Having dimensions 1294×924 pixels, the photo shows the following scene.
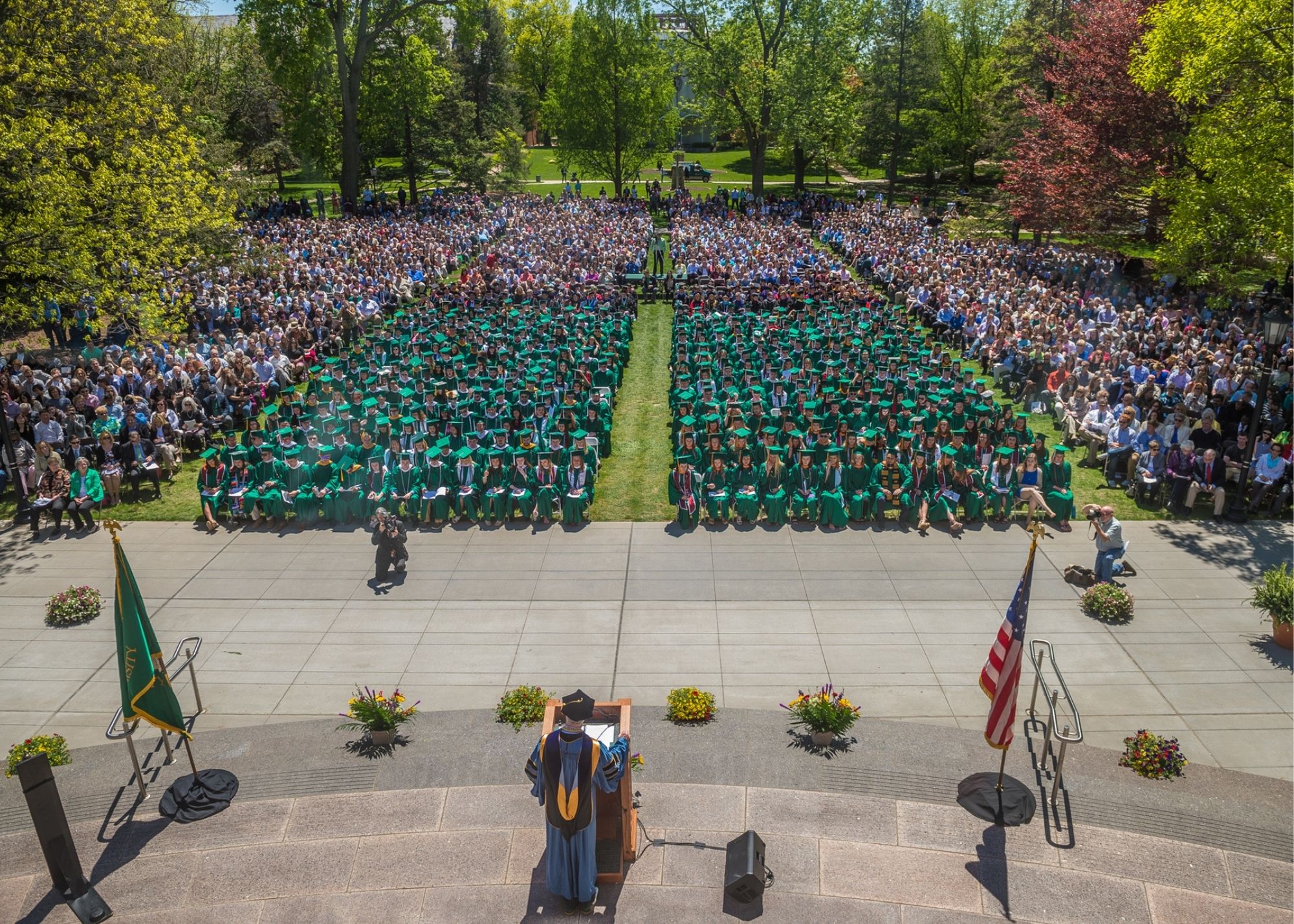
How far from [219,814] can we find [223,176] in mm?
26174

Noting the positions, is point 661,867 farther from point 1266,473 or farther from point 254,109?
point 254,109

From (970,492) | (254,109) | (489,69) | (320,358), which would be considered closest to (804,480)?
(970,492)

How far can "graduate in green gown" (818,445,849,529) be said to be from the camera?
14938mm

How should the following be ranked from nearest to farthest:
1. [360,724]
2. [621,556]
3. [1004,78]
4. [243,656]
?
[360,724]
[243,656]
[621,556]
[1004,78]

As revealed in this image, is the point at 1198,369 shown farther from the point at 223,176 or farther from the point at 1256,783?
the point at 223,176

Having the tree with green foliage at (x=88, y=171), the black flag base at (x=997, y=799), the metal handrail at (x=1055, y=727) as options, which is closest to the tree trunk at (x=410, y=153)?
the tree with green foliage at (x=88, y=171)

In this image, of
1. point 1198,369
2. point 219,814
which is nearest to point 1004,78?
point 1198,369

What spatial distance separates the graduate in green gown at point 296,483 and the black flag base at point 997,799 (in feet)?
38.3

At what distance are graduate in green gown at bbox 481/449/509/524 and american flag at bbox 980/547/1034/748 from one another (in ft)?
30.4

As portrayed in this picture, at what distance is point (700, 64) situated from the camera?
51406mm

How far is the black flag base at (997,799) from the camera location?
8.11m

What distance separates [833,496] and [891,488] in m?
1.20

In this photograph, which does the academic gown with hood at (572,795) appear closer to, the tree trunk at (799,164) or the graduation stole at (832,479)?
the graduation stole at (832,479)

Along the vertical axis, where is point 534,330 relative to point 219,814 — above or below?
above
